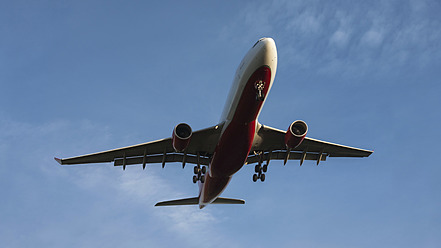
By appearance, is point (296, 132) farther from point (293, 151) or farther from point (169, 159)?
point (169, 159)

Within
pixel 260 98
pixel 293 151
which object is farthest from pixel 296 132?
pixel 293 151

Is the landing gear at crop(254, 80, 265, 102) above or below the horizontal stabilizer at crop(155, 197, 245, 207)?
above

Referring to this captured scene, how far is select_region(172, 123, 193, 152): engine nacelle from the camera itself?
2502 cm

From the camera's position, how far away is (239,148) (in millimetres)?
25438

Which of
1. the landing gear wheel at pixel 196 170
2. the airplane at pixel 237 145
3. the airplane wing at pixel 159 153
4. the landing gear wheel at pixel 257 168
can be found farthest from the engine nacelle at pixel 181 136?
the landing gear wheel at pixel 257 168

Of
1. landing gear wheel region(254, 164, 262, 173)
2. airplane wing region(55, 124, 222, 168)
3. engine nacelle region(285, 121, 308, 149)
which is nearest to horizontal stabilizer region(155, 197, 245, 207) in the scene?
airplane wing region(55, 124, 222, 168)

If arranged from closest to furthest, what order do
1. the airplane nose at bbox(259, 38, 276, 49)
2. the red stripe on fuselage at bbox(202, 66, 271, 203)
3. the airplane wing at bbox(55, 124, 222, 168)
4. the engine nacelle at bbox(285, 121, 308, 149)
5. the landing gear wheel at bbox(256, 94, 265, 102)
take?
1. the airplane nose at bbox(259, 38, 276, 49)
2. the landing gear wheel at bbox(256, 94, 265, 102)
3. the red stripe on fuselage at bbox(202, 66, 271, 203)
4. the engine nacelle at bbox(285, 121, 308, 149)
5. the airplane wing at bbox(55, 124, 222, 168)

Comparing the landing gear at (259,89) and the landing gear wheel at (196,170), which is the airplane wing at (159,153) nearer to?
the landing gear wheel at (196,170)

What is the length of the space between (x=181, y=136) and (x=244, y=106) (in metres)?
3.98

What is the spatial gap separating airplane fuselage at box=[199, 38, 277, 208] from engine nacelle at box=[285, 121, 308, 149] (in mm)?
2046

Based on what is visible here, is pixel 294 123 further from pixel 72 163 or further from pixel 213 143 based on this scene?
pixel 72 163

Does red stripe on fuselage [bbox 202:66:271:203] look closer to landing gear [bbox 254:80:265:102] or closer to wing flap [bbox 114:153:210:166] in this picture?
landing gear [bbox 254:80:265:102]

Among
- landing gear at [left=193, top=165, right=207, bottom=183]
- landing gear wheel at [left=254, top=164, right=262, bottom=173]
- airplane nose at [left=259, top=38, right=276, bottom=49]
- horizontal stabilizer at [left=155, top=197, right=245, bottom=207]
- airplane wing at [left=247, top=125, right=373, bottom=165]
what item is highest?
airplane nose at [left=259, top=38, right=276, bottom=49]

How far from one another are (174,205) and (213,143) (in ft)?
28.2
